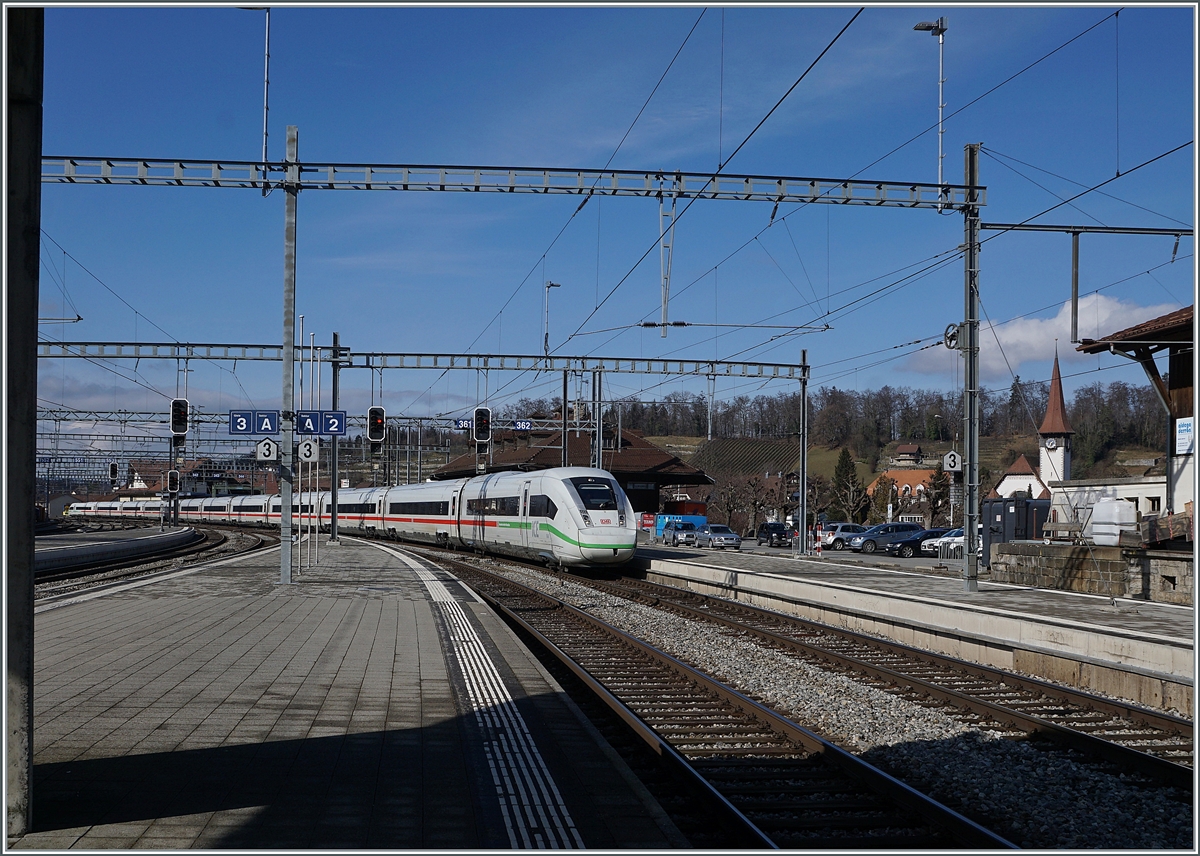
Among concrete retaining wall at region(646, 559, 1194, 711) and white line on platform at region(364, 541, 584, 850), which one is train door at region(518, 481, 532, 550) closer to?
concrete retaining wall at region(646, 559, 1194, 711)

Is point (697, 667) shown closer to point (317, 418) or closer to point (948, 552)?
point (317, 418)

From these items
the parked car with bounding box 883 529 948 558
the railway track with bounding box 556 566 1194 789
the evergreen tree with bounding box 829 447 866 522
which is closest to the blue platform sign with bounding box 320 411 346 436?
the railway track with bounding box 556 566 1194 789

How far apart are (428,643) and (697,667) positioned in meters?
3.29

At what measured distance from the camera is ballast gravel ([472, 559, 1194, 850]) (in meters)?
6.26

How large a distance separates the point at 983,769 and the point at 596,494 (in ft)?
62.6

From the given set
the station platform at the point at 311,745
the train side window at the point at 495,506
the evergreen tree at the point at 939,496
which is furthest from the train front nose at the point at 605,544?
the evergreen tree at the point at 939,496

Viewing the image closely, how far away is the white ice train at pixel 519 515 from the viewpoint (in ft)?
85.7

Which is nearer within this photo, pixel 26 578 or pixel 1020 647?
pixel 26 578

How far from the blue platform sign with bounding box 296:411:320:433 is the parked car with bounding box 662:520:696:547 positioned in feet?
95.0

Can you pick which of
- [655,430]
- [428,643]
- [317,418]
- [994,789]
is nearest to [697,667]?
[428,643]

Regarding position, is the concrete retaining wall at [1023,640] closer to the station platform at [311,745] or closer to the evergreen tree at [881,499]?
the station platform at [311,745]

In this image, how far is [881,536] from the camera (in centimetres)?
4669

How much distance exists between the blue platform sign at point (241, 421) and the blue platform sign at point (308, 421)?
3.18 feet

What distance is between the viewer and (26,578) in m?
5.05
